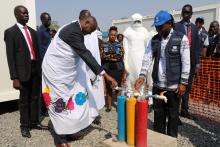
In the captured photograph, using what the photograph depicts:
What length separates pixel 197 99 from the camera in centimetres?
754

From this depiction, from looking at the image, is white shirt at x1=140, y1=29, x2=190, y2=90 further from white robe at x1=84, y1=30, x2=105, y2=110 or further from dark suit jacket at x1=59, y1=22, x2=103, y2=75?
white robe at x1=84, y1=30, x2=105, y2=110

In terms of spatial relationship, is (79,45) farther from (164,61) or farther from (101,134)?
(101,134)

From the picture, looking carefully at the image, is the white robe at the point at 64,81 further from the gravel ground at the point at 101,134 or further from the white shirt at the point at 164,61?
the white shirt at the point at 164,61

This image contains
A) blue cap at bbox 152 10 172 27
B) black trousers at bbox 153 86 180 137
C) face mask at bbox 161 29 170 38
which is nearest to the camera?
blue cap at bbox 152 10 172 27

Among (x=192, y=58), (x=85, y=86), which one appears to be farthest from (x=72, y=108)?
(x=192, y=58)

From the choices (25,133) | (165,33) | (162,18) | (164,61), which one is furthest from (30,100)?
(162,18)

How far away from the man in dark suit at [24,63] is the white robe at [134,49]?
7.41ft

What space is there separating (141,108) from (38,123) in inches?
122

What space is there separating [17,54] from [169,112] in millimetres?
2593

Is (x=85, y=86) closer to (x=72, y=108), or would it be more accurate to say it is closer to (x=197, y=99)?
(x=72, y=108)

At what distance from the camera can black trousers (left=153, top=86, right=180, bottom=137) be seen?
4.10 meters

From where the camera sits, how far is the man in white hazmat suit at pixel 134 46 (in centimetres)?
681

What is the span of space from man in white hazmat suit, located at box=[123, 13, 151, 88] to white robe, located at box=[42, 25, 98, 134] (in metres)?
2.31

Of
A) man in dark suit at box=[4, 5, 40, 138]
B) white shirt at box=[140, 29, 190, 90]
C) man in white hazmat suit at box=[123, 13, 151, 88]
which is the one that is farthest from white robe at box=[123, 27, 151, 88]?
white shirt at box=[140, 29, 190, 90]
